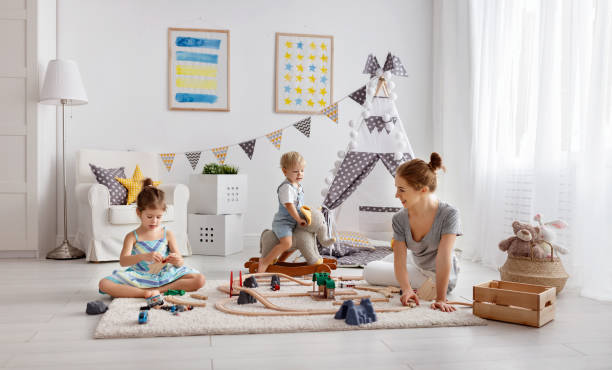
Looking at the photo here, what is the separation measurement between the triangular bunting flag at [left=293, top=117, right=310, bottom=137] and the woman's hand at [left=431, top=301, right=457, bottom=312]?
2.41 m

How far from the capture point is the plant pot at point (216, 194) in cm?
403

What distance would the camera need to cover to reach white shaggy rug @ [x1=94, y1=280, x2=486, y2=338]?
188cm

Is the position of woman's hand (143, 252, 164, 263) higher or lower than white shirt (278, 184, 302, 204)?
lower

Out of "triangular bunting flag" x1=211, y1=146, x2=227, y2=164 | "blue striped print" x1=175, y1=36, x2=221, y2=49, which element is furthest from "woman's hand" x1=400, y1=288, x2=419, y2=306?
"blue striped print" x1=175, y1=36, x2=221, y2=49

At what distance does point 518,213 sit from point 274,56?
2.42 m

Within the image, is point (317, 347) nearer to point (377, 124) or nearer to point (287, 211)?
point (287, 211)

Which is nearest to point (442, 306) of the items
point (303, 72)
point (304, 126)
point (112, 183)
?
point (304, 126)

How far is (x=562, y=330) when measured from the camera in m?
1.97

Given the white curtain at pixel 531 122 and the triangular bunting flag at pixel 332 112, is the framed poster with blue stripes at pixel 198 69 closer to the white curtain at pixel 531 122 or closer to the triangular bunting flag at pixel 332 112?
the triangular bunting flag at pixel 332 112

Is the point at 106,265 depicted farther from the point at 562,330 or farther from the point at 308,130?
the point at 562,330

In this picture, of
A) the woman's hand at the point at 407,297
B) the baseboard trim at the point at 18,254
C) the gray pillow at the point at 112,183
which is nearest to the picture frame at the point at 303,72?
the gray pillow at the point at 112,183

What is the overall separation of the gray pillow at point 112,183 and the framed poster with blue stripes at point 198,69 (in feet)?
2.84

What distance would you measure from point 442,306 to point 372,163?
188 cm

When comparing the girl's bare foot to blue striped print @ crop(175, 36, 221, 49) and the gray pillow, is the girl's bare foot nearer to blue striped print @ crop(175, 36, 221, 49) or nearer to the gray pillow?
the gray pillow
